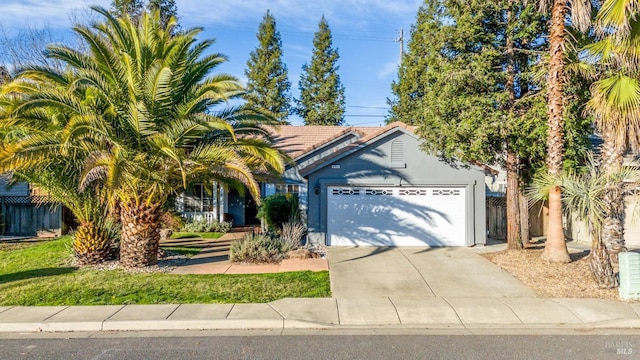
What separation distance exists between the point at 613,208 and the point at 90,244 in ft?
42.2

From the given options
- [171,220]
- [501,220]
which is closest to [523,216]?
[501,220]

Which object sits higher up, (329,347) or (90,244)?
(90,244)

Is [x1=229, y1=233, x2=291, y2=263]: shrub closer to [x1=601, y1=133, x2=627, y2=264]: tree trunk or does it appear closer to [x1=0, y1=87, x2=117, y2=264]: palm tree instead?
[x1=0, y1=87, x2=117, y2=264]: palm tree

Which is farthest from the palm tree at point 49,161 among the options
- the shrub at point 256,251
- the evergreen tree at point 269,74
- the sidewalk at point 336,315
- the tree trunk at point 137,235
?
the evergreen tree at point 269,74

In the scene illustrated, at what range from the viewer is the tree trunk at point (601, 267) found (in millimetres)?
8711

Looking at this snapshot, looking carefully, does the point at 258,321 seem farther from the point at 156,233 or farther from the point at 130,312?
the point at 156,233

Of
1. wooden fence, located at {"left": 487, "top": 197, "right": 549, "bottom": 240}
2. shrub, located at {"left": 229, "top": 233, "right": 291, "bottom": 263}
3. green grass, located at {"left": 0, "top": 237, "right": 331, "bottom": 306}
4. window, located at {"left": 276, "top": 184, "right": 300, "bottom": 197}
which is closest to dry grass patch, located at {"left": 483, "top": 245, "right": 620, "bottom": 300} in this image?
wooden fence, located at {"left": 487, "top": 197, "right": 549, "bottom": 240}

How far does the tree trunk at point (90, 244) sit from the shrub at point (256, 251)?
3.47m

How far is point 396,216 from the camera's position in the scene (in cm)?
1455

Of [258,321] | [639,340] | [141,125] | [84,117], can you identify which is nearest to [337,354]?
[258,321]

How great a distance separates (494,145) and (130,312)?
10463 mm

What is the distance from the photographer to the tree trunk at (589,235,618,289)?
8.71 metres

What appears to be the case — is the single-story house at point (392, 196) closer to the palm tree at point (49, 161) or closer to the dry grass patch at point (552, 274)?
the dry grass patch at point (552, 274)

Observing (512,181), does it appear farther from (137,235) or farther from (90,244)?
(90,244)
